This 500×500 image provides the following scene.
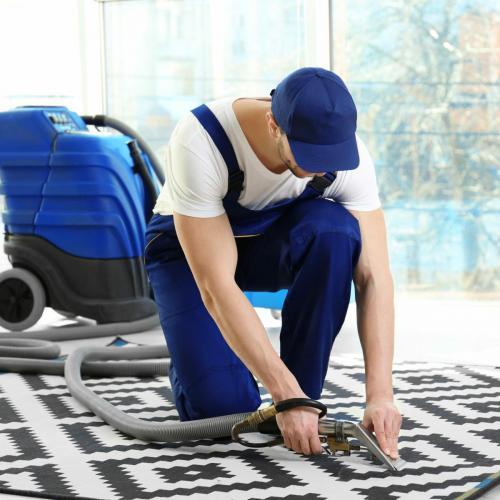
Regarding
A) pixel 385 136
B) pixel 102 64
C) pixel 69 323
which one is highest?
pixel 102 64

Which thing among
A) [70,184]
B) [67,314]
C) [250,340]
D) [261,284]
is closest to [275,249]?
[261,284]

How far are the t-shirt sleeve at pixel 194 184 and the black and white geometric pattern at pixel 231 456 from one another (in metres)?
0.47

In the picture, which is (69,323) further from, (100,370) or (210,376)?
(210,376)

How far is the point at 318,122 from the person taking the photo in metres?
1.71

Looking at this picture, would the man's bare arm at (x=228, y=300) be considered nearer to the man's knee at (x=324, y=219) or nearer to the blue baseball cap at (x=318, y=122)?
the man's knee at (x=324, y=219)

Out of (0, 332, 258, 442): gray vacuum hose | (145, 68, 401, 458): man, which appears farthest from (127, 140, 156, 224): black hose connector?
(145, 68, 401, 458): man

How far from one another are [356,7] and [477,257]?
1146 mm

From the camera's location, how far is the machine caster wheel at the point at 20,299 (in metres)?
3.53

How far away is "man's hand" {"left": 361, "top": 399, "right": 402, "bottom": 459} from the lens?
1.80 meters

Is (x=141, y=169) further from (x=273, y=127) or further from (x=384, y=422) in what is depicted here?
(x=384, y=422)

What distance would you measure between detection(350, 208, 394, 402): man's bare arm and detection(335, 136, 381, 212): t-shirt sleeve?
0.02 metres

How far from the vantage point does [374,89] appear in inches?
170

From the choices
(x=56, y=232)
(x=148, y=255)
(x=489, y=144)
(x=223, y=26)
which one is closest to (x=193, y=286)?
(x=148, y=255)

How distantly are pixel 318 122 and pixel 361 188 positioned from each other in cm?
36
